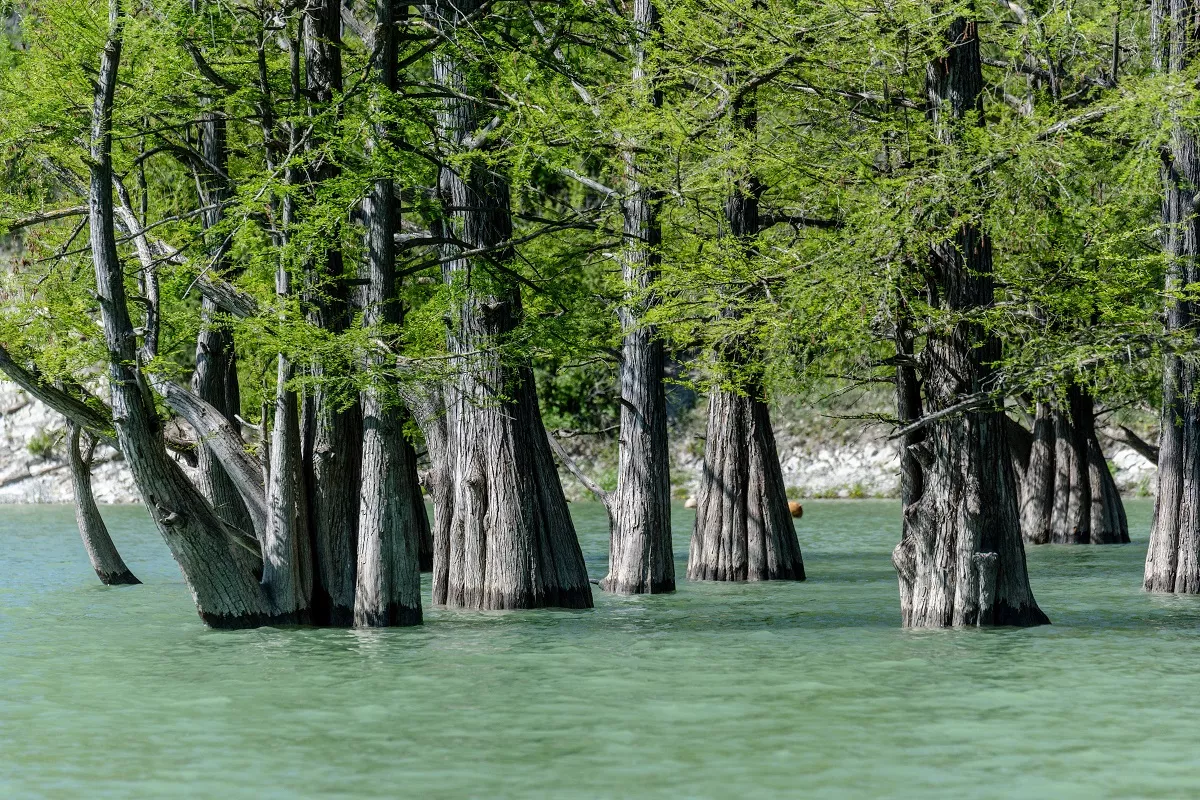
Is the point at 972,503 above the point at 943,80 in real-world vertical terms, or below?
below

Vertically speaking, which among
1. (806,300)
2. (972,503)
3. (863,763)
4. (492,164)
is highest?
(492,164)

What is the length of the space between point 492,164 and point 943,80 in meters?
4.69

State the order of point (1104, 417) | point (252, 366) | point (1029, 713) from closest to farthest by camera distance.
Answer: point (1029, 713) < point (252, 366) < point (1104, 417)

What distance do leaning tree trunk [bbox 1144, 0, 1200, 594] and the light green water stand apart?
0.74 meters

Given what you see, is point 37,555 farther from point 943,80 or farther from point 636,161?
point 943,80

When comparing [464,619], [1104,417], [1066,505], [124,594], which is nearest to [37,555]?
A: [124,594]

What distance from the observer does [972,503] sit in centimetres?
1426

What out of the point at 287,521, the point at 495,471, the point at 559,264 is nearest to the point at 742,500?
the point at 559,264

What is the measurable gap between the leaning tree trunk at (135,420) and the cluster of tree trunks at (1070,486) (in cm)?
1720

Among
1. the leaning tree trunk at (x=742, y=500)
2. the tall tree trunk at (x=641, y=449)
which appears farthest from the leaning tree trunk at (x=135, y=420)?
the leaning tree trunk at (x=742, y=500)

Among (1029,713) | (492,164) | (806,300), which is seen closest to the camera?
(1029,713)

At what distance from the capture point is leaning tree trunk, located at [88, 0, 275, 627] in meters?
15.0

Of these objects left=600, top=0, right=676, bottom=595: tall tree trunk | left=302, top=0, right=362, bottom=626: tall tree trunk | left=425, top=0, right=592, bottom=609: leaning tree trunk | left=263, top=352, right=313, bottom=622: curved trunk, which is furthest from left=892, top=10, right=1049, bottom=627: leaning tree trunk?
left=263, top=352, right=313, bottom=622: curved trunk

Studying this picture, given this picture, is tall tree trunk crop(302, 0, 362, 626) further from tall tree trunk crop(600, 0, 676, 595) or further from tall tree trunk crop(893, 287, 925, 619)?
tall tree trunk crop(893, 287, 925, 619)
